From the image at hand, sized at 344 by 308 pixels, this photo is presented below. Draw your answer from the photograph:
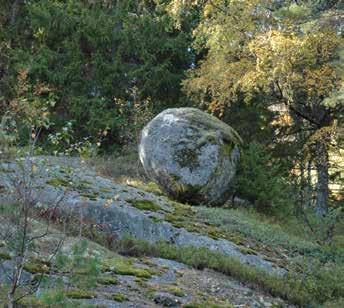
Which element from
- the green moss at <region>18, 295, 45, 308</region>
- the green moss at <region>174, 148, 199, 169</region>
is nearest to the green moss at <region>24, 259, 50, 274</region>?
the green moss at <region>18, 295, 45, 308</region>

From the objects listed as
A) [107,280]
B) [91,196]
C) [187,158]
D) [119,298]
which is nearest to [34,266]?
[107,280]

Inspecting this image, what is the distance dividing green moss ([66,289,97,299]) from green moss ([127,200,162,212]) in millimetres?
4107

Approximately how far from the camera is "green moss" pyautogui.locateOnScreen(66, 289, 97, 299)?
15.2 feet

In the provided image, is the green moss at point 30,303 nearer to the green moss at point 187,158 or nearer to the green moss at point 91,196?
the green moss at point 91,196

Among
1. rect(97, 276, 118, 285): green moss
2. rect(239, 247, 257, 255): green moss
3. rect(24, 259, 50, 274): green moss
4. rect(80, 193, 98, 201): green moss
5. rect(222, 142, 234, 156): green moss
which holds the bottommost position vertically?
rect(239, 247, 257, 255): green moss

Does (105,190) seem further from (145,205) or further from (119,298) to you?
(119,298)

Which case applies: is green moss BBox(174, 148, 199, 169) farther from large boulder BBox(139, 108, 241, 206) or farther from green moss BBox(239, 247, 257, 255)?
green moss BBox(239, 247, 257, 255)

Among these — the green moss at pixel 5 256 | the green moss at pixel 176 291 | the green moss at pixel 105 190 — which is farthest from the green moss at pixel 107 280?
the green moss at pixel 105 190

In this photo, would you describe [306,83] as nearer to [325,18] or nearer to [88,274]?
[325,18]

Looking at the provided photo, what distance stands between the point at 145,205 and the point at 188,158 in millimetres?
2587

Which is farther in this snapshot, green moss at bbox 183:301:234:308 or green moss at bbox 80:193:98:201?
green moss at bbox 80:193:98:201

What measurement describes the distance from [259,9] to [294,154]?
→ 466cm

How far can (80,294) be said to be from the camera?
470 cm

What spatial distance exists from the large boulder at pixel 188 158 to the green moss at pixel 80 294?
21.8 ft
